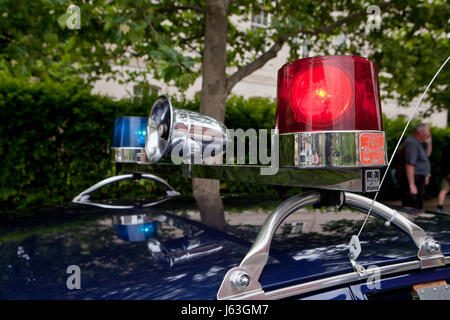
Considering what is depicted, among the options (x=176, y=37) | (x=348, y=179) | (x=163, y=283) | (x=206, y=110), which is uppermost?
(x=176, y=37)

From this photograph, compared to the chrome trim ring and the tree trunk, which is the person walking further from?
the chrome trim ring

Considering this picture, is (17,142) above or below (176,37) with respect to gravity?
below

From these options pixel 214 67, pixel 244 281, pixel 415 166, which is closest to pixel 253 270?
pixel 244 281

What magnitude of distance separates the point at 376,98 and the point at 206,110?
3.85m

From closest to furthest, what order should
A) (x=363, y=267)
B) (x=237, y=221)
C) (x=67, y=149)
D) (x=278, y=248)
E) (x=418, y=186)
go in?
(x=363, y=267), (x=278, y=248), (x=237, y=221), (x=67, y=149), (x=418, y=186)

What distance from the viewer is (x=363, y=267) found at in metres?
1.13

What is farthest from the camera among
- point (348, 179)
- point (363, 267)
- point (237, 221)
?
point (237, 221)

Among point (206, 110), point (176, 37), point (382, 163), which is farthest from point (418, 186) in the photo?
point (382, 163)

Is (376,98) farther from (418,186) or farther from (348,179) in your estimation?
(418,186)

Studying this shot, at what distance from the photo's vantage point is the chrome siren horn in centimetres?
163

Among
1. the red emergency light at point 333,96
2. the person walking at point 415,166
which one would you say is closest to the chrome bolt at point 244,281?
the red emergency light at point 333,96

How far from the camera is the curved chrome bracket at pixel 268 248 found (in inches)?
37.6

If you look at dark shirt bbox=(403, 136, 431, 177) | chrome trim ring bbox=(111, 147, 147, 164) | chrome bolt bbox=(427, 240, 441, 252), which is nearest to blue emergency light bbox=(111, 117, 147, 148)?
chrome trim ring bbox=(111, 147, 147, 164)

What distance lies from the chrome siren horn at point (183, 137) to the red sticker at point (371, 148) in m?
0.78
